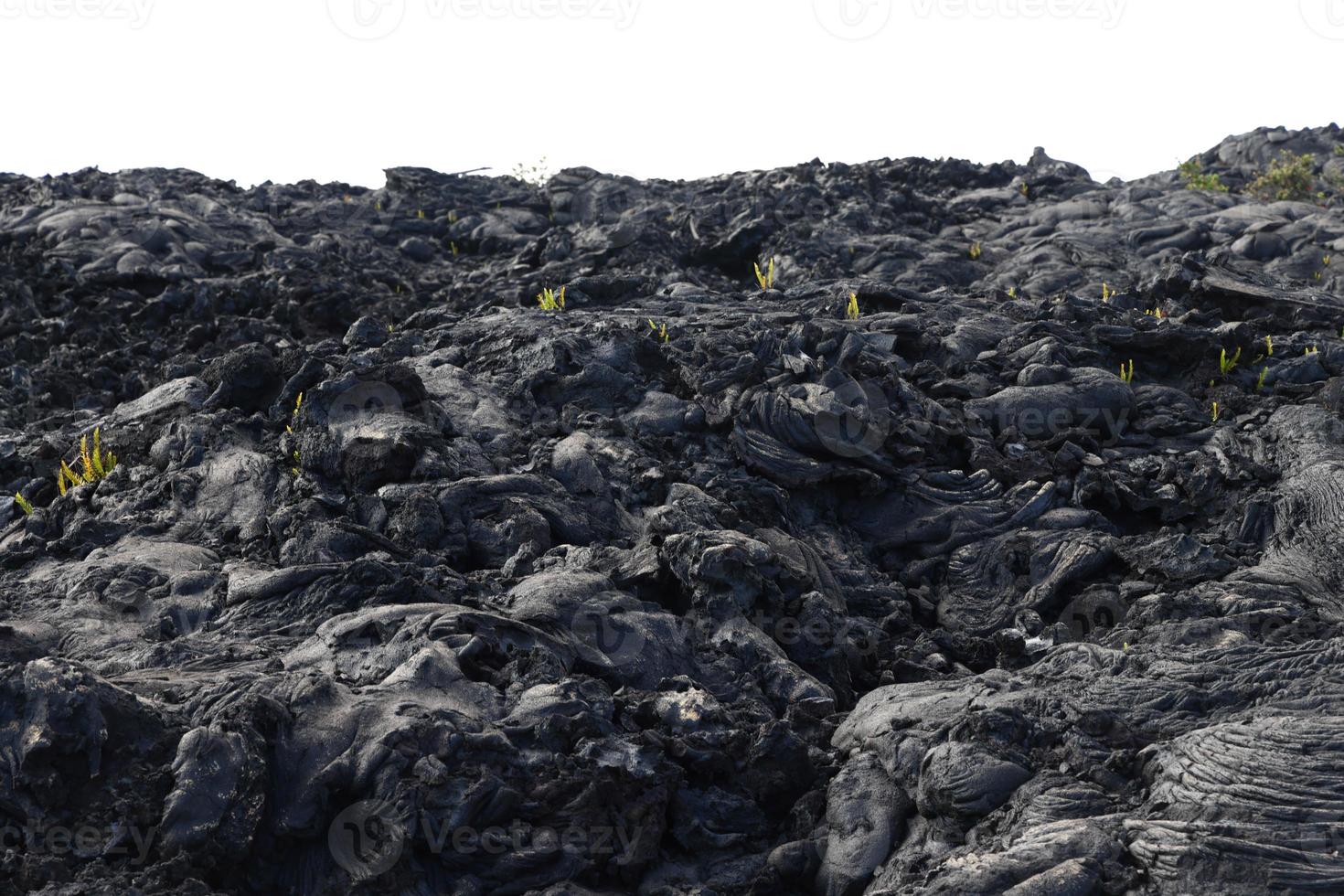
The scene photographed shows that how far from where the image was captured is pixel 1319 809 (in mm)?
5199

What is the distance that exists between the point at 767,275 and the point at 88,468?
990 cm

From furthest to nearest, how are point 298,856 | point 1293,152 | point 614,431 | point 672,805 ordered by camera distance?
point 1293,152 → point 614,431 → point 672,805 → point 298,856

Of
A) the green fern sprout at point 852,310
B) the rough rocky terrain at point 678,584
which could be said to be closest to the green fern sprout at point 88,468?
the rough rocky terrain at point 678,584

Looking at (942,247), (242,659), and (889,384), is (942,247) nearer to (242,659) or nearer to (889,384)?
(889,384)

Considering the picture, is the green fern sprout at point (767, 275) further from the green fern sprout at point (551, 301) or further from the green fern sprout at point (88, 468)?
the green fern sprout at point (88, 468)

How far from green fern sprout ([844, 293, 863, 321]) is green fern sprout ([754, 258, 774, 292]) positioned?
282cm

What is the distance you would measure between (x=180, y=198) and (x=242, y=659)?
15.3 m

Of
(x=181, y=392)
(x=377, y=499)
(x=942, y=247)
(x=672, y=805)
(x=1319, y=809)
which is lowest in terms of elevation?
(x=672, y=805)

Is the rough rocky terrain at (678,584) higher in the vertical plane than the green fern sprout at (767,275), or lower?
lower

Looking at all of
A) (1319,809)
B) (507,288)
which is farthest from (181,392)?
(1319,809)

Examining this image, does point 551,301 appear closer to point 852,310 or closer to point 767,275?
point 852,310

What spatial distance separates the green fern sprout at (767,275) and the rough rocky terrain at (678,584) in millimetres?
854

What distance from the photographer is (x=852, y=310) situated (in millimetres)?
12844

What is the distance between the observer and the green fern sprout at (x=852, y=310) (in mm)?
12805
